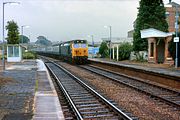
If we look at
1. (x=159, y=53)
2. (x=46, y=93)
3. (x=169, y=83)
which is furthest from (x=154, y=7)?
(x=46, y=93)

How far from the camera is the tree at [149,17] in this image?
5938cm

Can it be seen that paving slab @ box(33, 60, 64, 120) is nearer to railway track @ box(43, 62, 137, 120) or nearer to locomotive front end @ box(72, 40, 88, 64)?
railway track @ box(43, 62, 137, 120)

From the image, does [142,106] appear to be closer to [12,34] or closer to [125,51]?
[125,51]

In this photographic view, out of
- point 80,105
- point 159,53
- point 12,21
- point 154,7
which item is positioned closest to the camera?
point 80,105

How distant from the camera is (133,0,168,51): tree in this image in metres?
59.4

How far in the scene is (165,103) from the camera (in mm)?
14070

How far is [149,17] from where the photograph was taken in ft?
197

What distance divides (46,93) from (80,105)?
315 centimetres

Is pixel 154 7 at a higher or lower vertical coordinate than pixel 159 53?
higher

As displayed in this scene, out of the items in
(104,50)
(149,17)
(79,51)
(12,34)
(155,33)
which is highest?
(149,17)

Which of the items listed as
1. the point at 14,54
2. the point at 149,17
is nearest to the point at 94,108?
the point at 14,54

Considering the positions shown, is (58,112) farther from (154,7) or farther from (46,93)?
(154,7)

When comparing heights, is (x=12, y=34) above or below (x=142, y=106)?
above

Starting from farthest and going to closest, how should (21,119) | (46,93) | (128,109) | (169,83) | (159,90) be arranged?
1. (169,83)
2. (159,90)
3. (46,93)
4. (128,109)
5. (21,119)
